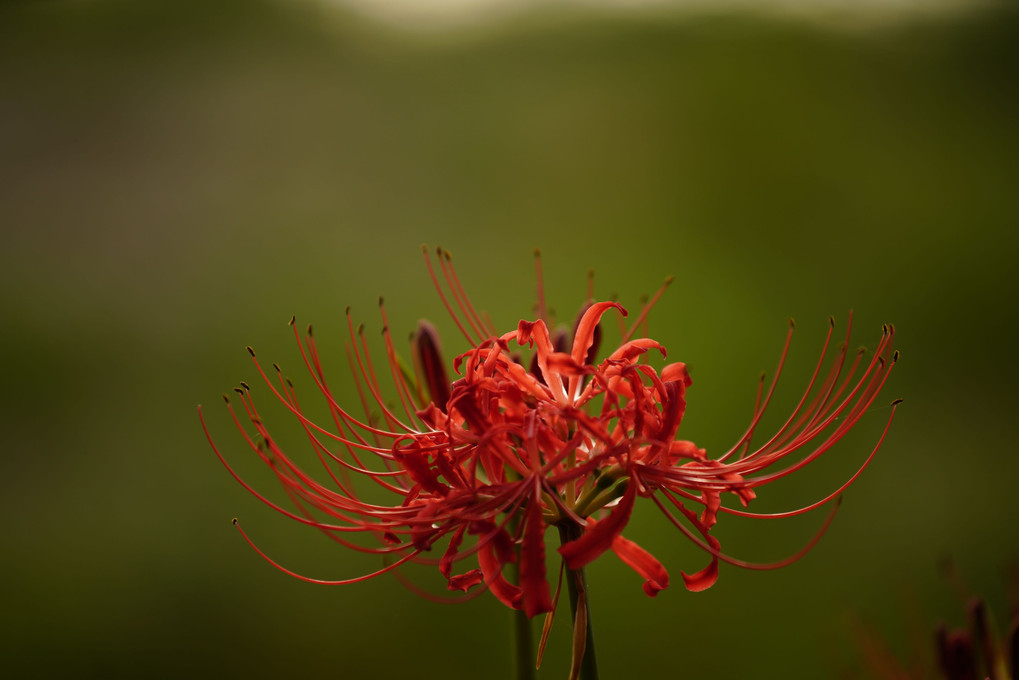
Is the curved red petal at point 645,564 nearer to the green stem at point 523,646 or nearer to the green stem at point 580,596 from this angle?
the green stem at point 580,596

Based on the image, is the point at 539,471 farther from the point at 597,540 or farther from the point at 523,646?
the point at 523,646

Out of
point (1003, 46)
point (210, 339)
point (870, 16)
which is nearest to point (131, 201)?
point (210, 339)

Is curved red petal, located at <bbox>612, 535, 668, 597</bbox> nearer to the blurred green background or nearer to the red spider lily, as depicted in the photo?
the red spider lily

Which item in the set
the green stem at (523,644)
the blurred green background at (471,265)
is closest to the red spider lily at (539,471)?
the green stem at (523,644)

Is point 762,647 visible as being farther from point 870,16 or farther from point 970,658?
point 870,16

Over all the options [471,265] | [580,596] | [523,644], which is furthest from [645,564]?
[471,265]

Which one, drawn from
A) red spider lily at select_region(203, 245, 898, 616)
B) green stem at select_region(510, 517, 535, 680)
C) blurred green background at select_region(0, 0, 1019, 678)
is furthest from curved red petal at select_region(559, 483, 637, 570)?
blurred green background at select_region(0, 0, 1019, 678)
